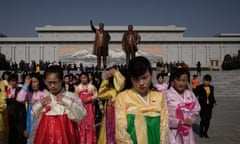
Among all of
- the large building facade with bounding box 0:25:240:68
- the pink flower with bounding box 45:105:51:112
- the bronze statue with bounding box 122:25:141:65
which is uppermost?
the large building facade with bounding box 0:25:240:68

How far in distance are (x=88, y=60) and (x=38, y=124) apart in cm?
3640

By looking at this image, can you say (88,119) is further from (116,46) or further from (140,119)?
(116,46)

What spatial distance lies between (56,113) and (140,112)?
2.86ft

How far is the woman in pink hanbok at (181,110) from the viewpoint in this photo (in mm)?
3496

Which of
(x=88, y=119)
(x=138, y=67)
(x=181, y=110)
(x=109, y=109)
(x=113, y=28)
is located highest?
(x=113, y=28)

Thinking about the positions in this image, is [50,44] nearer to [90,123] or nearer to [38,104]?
[90,123]

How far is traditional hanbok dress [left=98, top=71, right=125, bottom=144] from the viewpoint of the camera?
4594 mm

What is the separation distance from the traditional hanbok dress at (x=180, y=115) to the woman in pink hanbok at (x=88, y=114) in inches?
99.1

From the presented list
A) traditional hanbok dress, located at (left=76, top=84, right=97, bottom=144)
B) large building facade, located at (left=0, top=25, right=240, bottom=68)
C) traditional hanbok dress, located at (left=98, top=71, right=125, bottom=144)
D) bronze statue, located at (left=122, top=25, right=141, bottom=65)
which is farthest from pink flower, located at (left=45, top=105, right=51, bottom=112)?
large building facade, located at (left=0, top=25, right=240, bottom=68)

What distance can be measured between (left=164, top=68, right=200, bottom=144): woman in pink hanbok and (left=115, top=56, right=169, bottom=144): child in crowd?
841 mm

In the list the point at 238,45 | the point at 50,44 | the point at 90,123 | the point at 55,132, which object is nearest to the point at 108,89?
the point at 90,123

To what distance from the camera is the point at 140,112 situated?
8.66ft

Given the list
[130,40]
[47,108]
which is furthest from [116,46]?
[47,108]

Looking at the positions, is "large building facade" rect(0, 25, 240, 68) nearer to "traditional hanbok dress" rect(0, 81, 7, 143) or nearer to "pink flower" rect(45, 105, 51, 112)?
"traditional hanbok dress" rect(0, 81, 7, 143)
